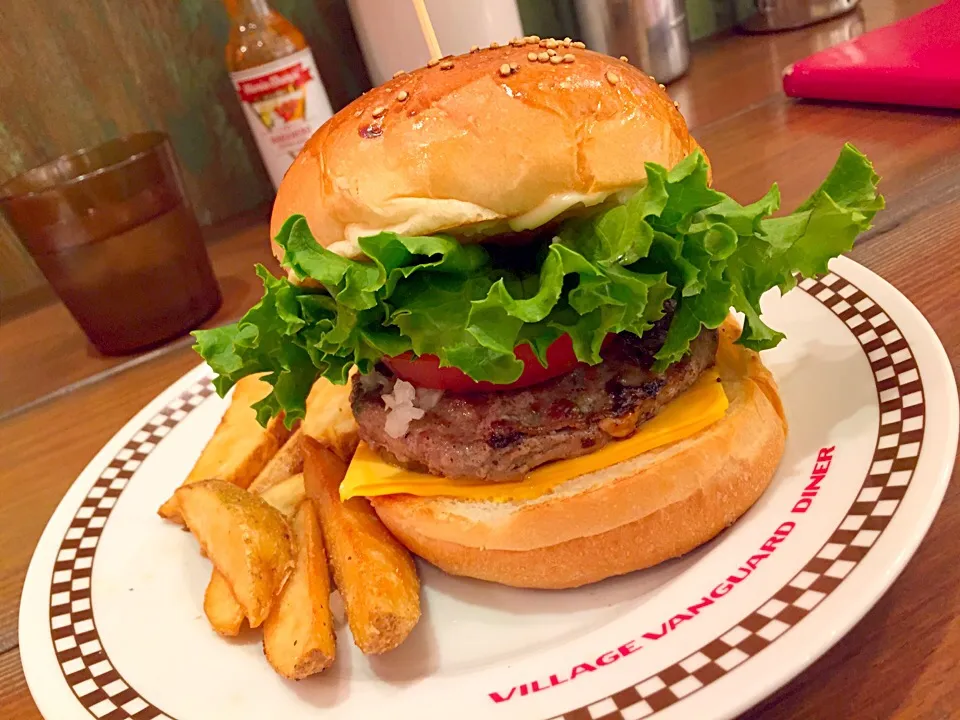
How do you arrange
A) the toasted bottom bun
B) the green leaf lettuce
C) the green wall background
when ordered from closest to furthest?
the green leaf lettuce < the toasted bottom bun < the green wall background

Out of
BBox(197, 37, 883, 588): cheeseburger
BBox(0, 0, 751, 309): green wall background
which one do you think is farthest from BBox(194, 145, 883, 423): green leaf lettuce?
BBox(0, 0, 751, 309): green wall background

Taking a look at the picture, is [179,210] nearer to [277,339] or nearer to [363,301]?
[277,339]

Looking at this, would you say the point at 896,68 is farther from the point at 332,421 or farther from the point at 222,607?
the point at 222,607

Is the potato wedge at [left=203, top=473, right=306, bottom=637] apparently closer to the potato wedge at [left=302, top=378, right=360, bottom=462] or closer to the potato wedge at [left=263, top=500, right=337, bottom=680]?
the potato wedge at [left=263, top=500, right=337, bottom=680]

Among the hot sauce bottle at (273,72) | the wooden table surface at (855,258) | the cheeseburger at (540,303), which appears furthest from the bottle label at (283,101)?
the cheeseburger at (540,303)

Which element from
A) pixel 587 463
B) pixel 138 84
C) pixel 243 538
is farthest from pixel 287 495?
pixel 138 84

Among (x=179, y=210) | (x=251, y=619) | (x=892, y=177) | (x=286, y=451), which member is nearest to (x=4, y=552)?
(x=286, y=451)
